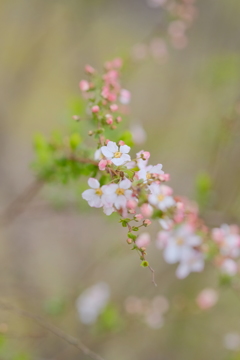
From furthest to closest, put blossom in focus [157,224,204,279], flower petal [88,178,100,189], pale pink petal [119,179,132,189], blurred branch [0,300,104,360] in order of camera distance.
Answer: blossom in focus [157,224,204,279]
blurred branch [0,300,104,360]
flower petal [88,178,100,189]
pale pink petal [119,179,132,189]

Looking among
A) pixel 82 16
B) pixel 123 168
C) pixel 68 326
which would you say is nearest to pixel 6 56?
pixel 82 16

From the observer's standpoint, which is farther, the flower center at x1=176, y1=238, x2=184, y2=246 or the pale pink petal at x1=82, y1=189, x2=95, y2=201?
the flower center at x1=176, y1=238, x2=184, y2=246

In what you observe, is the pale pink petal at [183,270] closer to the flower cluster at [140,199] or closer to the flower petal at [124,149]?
the flower cluster at [140,199]

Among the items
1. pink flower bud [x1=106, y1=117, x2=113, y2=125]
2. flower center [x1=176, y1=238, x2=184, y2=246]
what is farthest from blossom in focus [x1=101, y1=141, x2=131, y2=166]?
flower center [x1=176, y1=238, x2=184, y2=246]

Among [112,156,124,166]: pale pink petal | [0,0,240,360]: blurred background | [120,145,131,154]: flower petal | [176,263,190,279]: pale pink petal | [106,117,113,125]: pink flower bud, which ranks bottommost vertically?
[112,156,124,166]: pale pink petal

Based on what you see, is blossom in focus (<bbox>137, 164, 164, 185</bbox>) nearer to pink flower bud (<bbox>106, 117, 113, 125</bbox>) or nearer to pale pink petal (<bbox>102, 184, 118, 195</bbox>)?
pale pink petal (<bbox>102, 184, 118, 195</bbox>)

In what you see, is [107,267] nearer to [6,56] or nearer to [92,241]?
[92,241]

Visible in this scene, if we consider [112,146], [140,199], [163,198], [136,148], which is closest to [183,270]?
A: [163,198]
